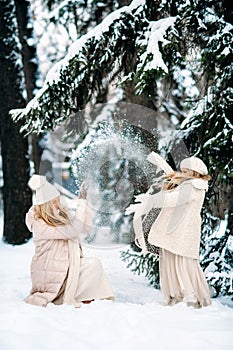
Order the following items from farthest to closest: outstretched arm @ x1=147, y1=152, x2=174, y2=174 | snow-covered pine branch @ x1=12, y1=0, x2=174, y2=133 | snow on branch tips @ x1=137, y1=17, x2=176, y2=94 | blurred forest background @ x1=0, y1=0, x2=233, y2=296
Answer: snow-covered pine branch @ x1=12, y1=0, x2=174, y2=133
blurred forest background @ x1=0, y1=0, x2=233, y2=296
outstretched arm @ x1=147, y1=152, x2=174, y2=174
snow on branch tips @ x1=137, y1=17, x2=176, y2=94

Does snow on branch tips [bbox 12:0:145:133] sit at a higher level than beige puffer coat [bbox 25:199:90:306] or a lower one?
higher

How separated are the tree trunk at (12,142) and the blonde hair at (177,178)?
526 centimetres

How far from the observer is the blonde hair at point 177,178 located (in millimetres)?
5191

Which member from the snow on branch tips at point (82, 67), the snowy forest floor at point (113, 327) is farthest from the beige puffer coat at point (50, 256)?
the snow on branch tips at point (82, 67)

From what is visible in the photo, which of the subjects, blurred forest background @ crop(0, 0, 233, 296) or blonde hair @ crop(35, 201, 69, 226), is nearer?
blonde hair @ crop(35, 201, 69, 226)

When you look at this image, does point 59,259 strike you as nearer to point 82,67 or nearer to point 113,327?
point 113,327

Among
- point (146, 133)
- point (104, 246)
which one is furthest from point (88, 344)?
point (146, 133)

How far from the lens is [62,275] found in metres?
4.96

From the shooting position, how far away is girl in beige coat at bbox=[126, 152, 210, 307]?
5.12 meters

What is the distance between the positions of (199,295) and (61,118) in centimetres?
269

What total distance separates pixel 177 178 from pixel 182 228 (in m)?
0.51

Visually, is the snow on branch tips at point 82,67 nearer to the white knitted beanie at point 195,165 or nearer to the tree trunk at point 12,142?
the white knitted beanie at point 195,165

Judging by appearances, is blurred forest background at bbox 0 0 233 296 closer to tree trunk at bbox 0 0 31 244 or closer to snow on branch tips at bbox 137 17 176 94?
snow on branch tips at bbox 137 17 176 94

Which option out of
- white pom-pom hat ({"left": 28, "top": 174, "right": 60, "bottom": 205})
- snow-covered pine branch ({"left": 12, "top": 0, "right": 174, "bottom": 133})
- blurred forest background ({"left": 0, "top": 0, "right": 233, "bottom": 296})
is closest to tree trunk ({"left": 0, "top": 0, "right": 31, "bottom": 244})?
blurred forest background ({"left": 0, "top": 0, "right": 233, "bottom": 296})
